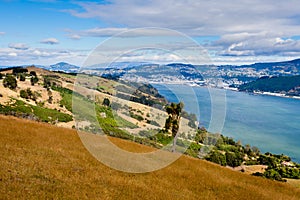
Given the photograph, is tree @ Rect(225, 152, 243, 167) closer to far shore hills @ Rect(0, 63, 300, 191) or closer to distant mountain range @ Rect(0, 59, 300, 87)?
far shore hills @ Rect(0, 63, 300, 191)

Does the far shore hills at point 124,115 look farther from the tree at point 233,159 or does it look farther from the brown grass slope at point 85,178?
the brown grass slope at point 85,178

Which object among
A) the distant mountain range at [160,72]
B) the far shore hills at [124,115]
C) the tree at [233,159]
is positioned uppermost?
the distant mountain range at [160,72]

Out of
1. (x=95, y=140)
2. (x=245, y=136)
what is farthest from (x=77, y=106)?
(x=245, y=136)

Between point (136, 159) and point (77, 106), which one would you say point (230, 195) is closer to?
point (136, 159)

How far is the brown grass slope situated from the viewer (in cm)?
980

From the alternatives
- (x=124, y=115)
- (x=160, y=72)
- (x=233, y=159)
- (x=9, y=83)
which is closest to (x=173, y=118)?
(x=160, y=72)

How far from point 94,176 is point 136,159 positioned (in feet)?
15.5

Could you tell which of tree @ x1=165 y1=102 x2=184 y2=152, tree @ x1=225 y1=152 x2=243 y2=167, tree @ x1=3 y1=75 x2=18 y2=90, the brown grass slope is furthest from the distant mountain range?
tree @ x1=3 y1=75 x2=18 y2=90

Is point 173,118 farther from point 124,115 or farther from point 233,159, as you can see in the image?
point 233,159

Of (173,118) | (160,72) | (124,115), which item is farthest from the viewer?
(173,118)

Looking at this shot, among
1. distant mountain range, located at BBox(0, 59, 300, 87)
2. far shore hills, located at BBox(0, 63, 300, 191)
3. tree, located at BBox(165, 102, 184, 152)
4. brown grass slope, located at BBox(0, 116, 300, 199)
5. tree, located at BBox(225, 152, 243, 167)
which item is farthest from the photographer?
tree, located at BBox(225, 152, 243, 167)

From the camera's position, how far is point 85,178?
11.6 metres

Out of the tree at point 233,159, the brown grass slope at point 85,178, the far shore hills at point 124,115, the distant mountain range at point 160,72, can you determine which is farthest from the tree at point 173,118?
the tree at point 233,159

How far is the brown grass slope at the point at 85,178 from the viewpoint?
980 centimetres
